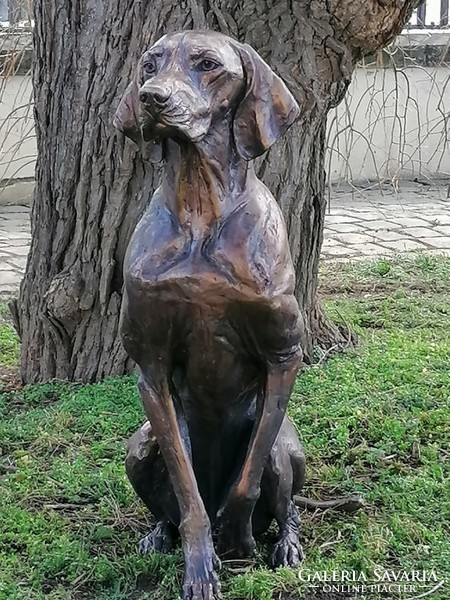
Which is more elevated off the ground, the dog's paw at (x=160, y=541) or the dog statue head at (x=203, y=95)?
the dog statue head at (x=203, y=95)

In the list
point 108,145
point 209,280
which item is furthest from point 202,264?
point 108,145

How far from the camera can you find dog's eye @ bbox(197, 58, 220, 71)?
8.99 feet

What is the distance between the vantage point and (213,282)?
2.86 m

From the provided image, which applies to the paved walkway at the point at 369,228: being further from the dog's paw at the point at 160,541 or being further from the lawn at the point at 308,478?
the dog's paw at the point at 160,541

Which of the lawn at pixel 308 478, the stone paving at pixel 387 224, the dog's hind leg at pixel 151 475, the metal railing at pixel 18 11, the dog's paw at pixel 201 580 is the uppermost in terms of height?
the metal railing at pixel 18 11

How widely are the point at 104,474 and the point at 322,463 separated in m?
0.91

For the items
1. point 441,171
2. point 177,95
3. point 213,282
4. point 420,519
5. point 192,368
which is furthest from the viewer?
point 441,171

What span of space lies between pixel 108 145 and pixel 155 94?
2300 millimetres

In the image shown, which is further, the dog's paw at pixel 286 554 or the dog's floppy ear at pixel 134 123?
the dog's paw at pixel 286 554

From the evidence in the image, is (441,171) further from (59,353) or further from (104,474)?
(104,474)

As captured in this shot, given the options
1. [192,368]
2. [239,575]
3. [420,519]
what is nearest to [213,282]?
[192,368]

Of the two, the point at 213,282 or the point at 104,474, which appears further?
the point at 104,474

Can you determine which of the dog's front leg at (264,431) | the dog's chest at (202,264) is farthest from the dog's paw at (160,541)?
the dog's chest at (202,264)

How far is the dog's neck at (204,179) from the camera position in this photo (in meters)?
2.85
